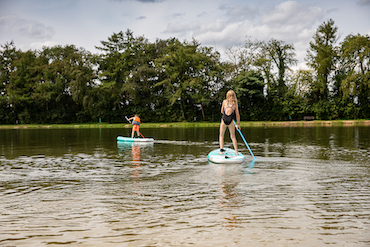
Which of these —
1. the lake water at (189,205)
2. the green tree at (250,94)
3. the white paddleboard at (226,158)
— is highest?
the green tree at (250,94)

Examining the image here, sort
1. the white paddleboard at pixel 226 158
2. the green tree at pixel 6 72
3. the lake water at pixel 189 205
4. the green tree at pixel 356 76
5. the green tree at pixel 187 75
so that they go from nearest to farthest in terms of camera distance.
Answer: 1. the lake water at pixel 189 205
2. the white paddleboard at pixel 226 158
3. the green tree at pixel 356 76
4. the green tree at pixel 187 75
5. the green tree at pixel 6 72

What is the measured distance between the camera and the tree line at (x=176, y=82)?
53.2m

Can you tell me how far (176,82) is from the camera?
184 feet

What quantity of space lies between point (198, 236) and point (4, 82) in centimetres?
6835

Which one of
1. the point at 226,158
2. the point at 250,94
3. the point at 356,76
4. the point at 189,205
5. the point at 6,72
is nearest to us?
the point at 189,205

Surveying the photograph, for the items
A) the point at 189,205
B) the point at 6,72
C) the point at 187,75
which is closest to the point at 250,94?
the point at 187,75

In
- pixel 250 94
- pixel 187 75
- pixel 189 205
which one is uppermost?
pixel 187 75

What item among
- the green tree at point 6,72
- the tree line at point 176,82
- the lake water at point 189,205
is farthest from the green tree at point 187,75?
the lake water at point 189,205

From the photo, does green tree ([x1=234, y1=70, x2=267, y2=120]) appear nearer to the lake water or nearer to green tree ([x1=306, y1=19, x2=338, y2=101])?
green tree ([x1=306, y1=19, x2=338, y2=101])

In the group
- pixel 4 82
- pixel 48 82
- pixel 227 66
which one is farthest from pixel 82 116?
pixel 227 66

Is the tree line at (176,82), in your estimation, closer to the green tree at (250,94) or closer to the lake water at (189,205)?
the green tree at (250,94)

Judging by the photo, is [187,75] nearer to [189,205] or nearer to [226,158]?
[226,158]

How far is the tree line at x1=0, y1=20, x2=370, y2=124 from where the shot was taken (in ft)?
175

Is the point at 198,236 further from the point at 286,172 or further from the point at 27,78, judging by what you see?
the point at 27,78
